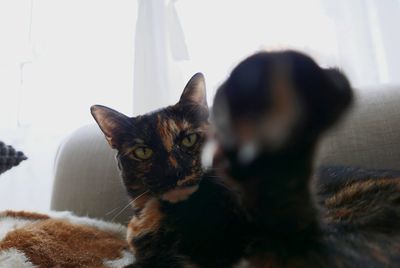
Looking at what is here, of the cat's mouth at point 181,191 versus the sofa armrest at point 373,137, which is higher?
the cat's mouth at point 181,191

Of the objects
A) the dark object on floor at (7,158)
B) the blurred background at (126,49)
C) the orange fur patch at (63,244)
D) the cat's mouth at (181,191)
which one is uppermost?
the blurred background at (126,49)

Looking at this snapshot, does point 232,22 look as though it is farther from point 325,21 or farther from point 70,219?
point 70,219

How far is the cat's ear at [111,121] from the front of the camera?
817 mm

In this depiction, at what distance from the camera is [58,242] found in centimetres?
80

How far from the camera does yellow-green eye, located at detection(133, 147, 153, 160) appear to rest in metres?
0.71

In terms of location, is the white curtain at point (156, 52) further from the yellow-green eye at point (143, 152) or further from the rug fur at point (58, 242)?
the yellow-green eye at point (143, 152)

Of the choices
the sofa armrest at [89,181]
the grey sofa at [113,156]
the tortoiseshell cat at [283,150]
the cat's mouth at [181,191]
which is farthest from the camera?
the sofa armrest at [89,181]

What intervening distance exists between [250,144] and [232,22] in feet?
3.89

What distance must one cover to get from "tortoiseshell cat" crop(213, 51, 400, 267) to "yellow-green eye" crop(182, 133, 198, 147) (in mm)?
315

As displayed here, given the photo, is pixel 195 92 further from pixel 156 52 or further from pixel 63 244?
pixel 156 52

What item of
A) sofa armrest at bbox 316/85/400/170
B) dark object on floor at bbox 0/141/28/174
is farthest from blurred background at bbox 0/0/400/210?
dark object on floor at bbox 0/141/28/174

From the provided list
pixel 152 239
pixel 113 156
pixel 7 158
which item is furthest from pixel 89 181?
pixel 152 239

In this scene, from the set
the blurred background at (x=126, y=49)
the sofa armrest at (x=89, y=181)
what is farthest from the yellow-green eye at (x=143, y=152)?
the blurred background at (x=126, y=49)

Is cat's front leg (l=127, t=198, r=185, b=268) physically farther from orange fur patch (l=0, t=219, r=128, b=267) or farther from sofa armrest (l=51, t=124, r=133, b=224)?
sofa armrest (l=51, t=124, r=133, b=224)
